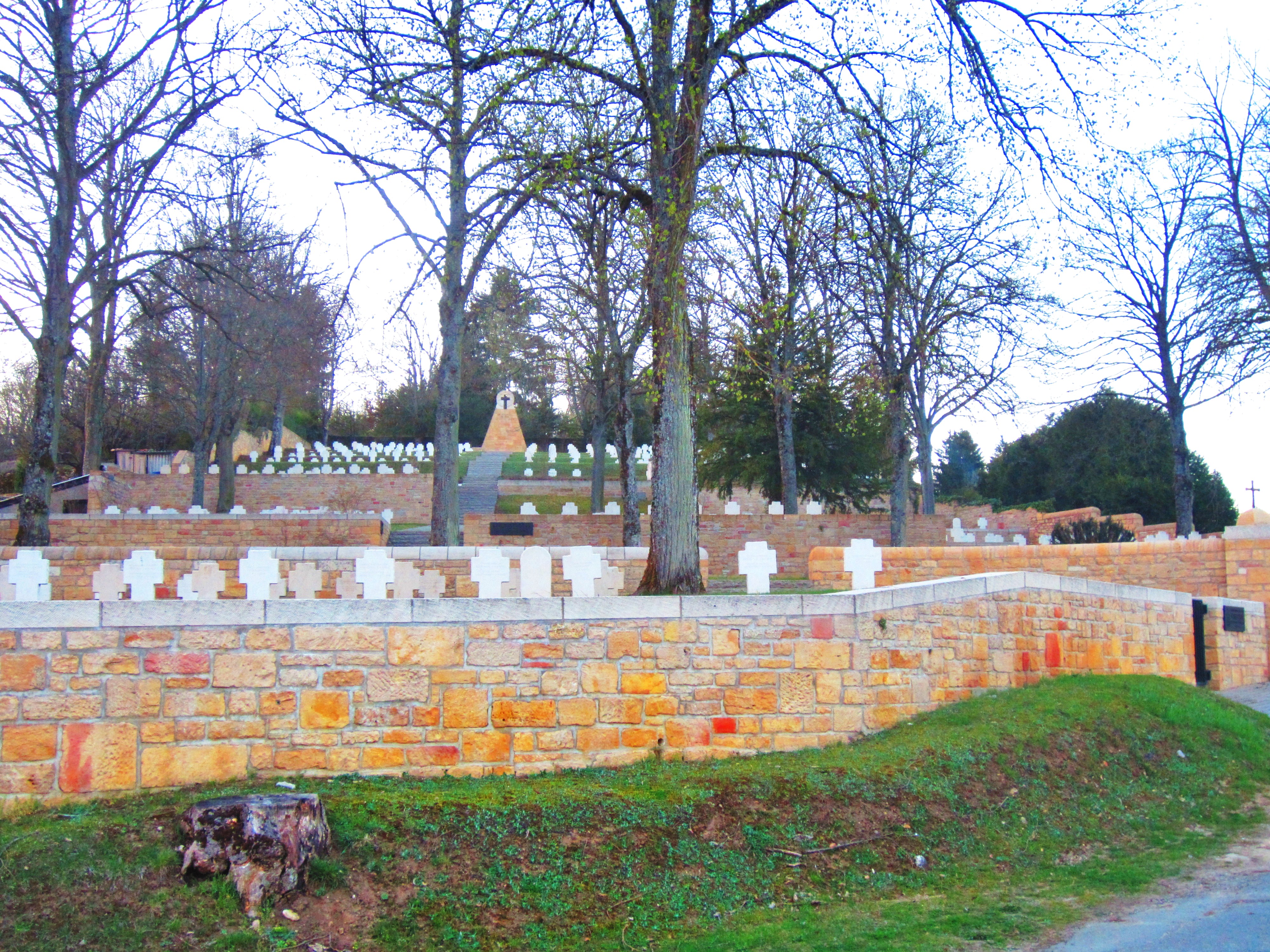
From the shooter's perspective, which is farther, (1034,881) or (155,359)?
(155,359)

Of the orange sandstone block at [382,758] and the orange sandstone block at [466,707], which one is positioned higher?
the orange sandstone block at [466,707]

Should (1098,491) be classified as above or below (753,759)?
above

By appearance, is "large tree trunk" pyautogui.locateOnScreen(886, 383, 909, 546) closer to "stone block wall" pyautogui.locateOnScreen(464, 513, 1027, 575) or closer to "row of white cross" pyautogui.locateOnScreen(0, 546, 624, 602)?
"stone block wall" pyautogui.locateOnScreen(464, 513, 1027, 575)

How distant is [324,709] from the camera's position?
626 cm

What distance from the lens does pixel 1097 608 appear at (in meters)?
10.7

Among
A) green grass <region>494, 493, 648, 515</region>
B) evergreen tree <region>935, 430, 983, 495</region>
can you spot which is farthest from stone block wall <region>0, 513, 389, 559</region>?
evergreen tree <region>935, 430, 983, 495</region>

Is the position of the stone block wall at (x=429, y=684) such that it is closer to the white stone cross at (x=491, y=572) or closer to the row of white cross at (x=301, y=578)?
the row of white cross at (x=301, y=578)

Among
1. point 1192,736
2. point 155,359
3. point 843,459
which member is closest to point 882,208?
point 1192,736

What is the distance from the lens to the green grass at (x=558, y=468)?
1439 inches

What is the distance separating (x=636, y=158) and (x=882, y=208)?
9.39ft

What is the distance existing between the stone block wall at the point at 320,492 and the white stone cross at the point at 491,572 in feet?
66.0

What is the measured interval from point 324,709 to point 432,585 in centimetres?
772

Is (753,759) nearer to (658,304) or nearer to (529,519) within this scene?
(658,304)

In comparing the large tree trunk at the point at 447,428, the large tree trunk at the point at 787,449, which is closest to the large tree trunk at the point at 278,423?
the large tree trunk at the point at 787,449
